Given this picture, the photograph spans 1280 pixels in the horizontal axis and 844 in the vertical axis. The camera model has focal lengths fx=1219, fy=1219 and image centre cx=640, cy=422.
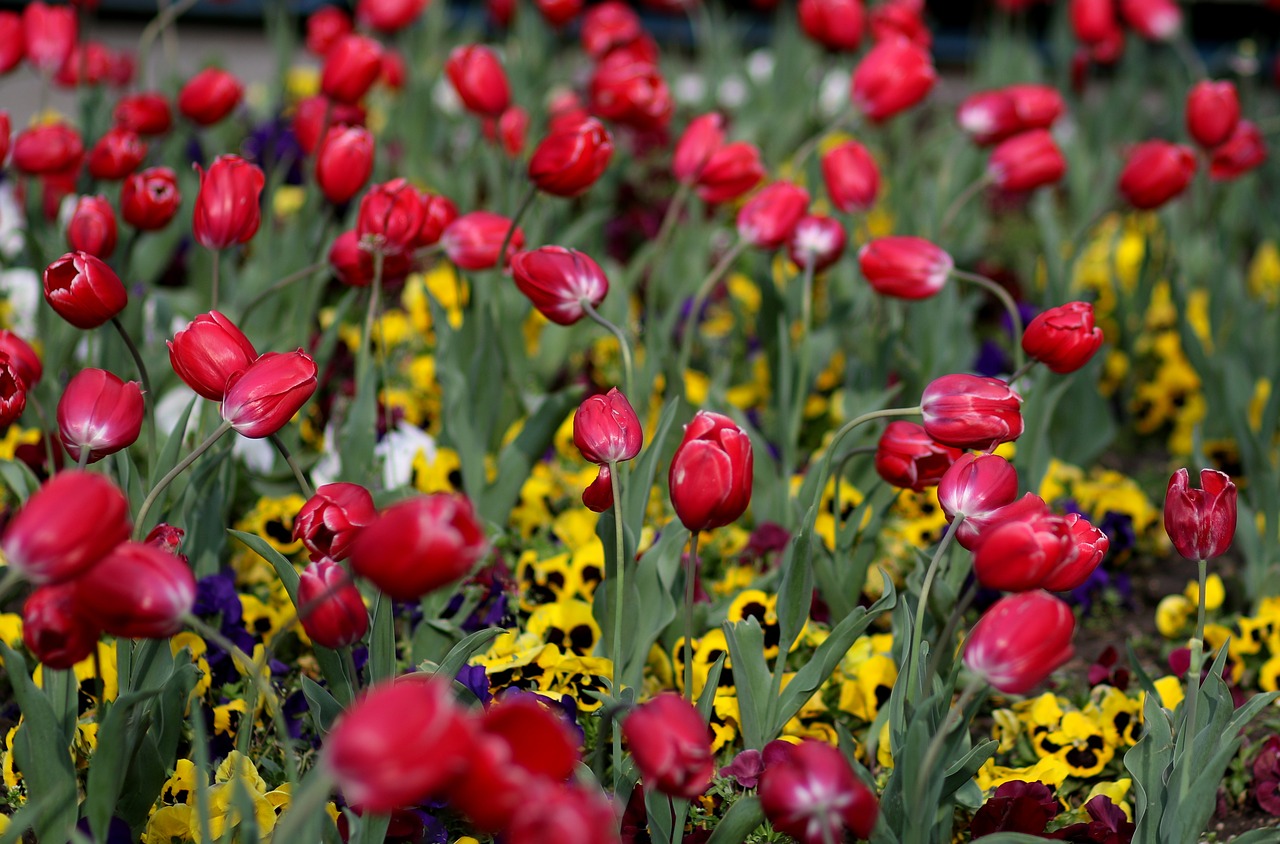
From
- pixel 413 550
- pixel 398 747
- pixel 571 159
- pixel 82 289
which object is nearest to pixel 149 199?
pixel 82 289

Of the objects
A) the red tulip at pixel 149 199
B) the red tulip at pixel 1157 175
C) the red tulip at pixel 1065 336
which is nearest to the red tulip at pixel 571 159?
the red tulip at pixel 149 199

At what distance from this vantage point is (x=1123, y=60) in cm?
441

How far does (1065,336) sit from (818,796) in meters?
0.86

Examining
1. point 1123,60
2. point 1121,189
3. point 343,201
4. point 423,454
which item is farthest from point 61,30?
point 1123,60

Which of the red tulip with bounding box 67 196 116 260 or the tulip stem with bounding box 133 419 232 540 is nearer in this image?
the tulip stem with bounding box 133 419 232 540

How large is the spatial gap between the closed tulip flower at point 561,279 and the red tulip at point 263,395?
0.41 m

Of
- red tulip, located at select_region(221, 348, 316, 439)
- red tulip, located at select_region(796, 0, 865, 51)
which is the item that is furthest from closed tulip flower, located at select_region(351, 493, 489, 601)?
red tulip, located at select_region(796, 0, 865, 51)

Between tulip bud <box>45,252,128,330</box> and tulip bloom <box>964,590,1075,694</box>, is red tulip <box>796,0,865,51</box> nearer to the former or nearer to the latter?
tulip bud <box>45,252,128,330</box>

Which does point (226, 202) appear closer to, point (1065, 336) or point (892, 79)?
point (1065, 336)

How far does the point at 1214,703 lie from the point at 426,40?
340 cm

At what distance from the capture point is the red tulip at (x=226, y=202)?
65.4 inches

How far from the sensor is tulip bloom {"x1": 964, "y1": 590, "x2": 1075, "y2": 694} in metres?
1.03

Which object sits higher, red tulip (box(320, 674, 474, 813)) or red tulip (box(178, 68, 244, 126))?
red tulip (box(320, 674, 474, 813))

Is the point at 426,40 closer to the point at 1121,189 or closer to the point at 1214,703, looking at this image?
the point at 1121,189
